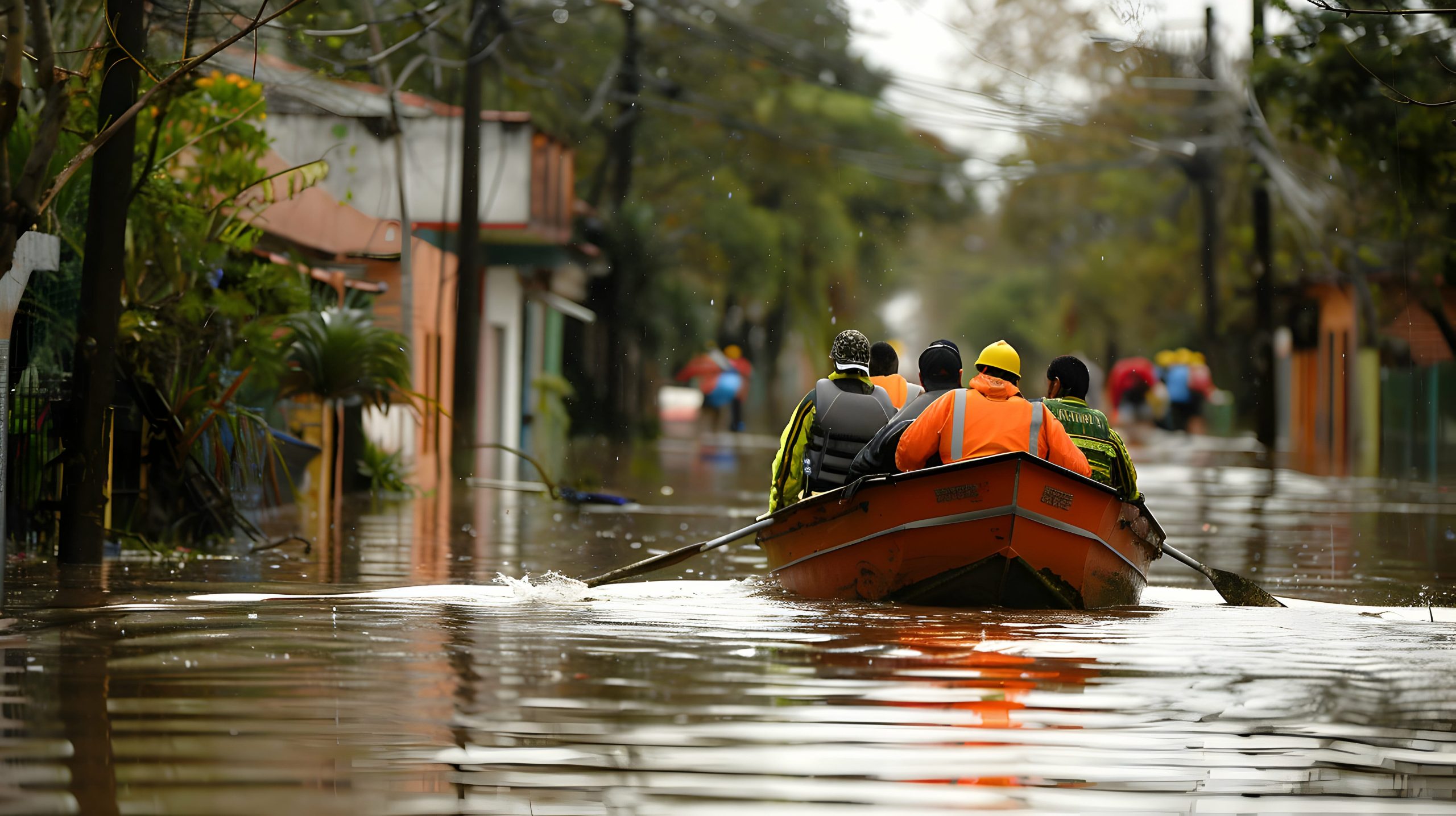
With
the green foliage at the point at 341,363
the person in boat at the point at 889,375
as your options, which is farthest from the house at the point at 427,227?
the person in boat at the point at 889,375

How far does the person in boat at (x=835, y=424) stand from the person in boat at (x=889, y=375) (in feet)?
1.83

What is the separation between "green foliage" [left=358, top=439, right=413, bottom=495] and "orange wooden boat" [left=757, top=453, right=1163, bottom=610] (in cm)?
964

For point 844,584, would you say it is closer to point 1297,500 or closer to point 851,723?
point 851,723

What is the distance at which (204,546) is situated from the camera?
44.2 ft

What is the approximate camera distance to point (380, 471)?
66.4ft

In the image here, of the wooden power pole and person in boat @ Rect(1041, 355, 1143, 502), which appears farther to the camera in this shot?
the wooden power pole

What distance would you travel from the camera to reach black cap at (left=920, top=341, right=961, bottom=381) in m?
11.1

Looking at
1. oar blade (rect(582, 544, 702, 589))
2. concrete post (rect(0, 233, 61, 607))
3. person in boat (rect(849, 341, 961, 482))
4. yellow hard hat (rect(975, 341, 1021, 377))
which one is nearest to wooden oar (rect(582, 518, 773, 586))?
oar blade (rect(582, 544, 702, 589))

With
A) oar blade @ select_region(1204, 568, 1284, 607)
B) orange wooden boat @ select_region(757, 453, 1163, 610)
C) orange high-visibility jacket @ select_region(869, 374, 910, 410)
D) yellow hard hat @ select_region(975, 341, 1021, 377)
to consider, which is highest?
yellow hard hat @ select_region(975, 341, 1021, 377)

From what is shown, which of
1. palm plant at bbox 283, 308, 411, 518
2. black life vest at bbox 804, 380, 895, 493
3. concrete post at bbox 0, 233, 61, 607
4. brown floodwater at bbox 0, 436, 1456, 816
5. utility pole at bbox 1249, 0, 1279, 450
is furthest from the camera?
utility pole at bbox 1249, 0, 1279, 450

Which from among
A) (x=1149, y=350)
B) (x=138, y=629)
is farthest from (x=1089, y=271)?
(x=138, y=629)

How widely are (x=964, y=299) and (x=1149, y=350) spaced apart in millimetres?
39166

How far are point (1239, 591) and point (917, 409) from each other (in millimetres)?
2146

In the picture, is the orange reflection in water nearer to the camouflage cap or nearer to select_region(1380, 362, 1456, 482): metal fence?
the camouflage cap
